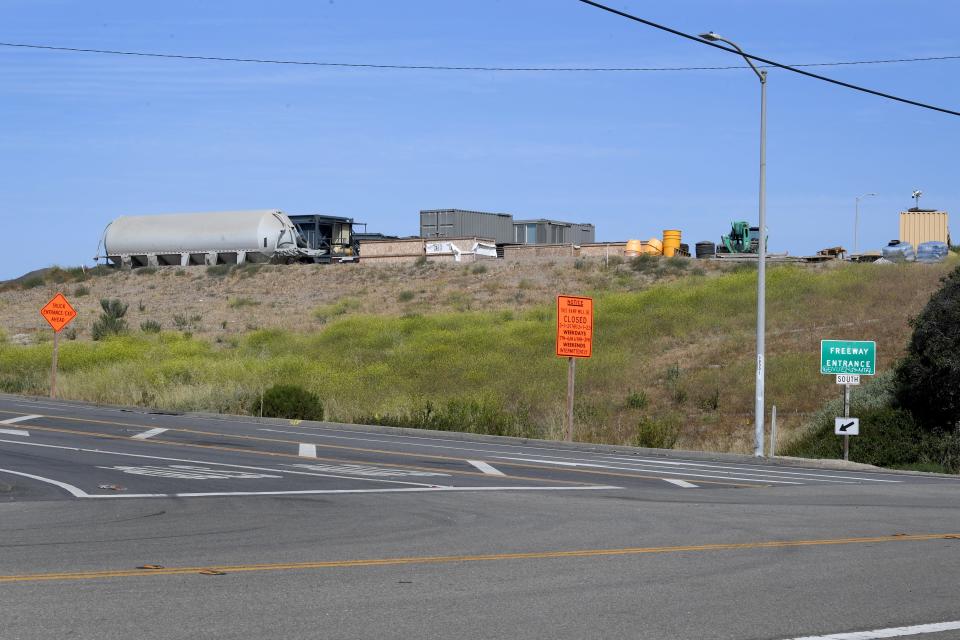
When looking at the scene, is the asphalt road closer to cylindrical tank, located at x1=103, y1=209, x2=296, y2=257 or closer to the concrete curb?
the concrete curb

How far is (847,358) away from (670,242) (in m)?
46.9

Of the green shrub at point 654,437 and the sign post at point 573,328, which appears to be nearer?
the green shrub at point 654,437

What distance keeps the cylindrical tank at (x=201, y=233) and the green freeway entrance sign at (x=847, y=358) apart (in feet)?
163

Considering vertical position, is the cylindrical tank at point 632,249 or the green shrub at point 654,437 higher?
the cylindrical tank at point 632,249

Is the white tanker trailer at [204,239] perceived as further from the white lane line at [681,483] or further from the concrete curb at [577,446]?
the white lane line at [681,483]

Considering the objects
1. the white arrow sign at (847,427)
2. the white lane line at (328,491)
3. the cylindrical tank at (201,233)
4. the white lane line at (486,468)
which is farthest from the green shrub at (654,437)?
the cylindrical tank at (201,233)

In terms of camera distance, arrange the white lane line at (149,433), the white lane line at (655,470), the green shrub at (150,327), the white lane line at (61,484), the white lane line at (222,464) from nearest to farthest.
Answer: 1. the white lane line at (61,484)
2. the white lane line at (222,464)
3. the white lane line at (655,470)
4. the white lane line at (149,433)
5. the green shrub at (150,327)

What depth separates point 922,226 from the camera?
231ft

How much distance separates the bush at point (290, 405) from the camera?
32.8m

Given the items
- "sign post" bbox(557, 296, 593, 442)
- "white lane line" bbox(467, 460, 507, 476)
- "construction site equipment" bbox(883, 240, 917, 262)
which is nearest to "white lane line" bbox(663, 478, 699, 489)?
"white lane line" bbox(467, 460, 507, 476)

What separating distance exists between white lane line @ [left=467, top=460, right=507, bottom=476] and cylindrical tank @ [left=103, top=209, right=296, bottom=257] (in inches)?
2032

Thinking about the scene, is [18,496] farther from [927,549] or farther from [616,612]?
[927,549]

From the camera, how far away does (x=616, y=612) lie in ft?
25.6

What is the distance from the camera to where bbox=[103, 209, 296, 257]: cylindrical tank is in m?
71.3
